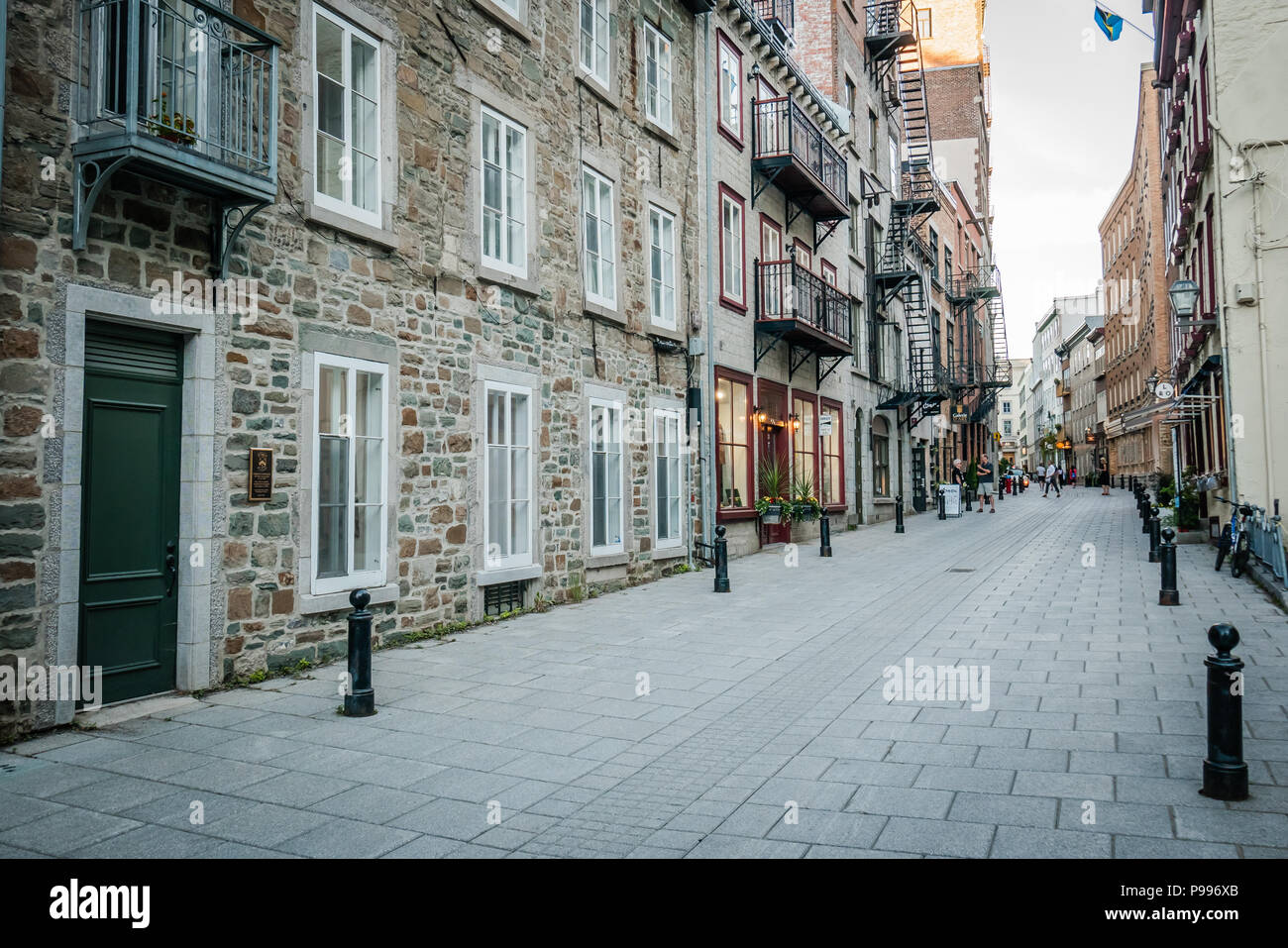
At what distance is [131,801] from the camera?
492 cm

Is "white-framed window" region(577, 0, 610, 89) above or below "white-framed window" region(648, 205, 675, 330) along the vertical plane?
above

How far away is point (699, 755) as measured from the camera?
5.83 metres

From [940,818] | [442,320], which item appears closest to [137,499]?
[442,320]

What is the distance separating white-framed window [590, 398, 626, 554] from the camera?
13.1 meters

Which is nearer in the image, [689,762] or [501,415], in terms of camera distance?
[689,762]

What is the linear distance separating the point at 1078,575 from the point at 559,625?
8.66m

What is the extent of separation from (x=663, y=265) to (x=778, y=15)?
10.6m

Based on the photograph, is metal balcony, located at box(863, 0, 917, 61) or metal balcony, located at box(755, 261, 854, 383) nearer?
metal balcony, located at box(755, 261, 854, 383)

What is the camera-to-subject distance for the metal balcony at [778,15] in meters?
21.0

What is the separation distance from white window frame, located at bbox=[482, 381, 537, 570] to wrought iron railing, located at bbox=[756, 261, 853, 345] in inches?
347

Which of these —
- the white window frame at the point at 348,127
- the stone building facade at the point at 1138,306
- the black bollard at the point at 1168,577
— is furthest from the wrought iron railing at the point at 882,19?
the white window frame at the point at 348,127

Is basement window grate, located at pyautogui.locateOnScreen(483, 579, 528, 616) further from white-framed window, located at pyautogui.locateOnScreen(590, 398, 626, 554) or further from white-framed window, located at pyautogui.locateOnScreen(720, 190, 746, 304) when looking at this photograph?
white-framed window, located at pyautogui.locateOnScreen(720, 190, 746, 304)

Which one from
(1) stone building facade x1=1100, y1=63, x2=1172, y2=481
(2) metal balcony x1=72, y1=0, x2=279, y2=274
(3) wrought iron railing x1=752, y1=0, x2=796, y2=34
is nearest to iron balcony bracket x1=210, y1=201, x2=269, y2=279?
(2) metal balcony x1=72, y1=0, x2=279, y2=274
